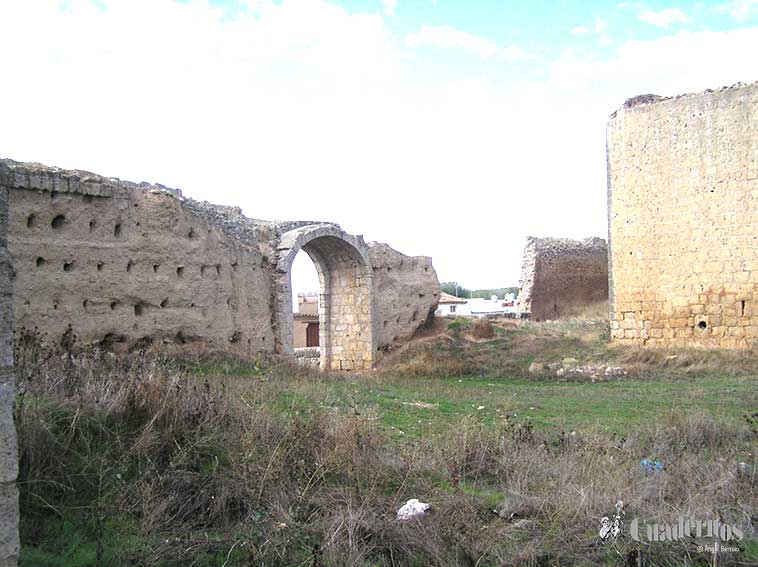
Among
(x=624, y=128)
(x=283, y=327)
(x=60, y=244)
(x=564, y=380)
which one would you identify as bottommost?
(x=564, y=380)

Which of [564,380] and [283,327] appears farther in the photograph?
[283,327]

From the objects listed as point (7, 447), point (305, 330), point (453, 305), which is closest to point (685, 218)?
point (7, 447)

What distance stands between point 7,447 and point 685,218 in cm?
1378

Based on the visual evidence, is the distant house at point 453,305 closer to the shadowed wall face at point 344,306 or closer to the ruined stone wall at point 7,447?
the shadowed wall face at point 344,306

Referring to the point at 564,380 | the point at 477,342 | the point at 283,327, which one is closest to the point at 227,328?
the point at 283,327

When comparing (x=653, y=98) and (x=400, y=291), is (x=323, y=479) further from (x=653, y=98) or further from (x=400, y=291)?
(x=400, y=291)

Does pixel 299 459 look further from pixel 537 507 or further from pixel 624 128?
pixel 624 128

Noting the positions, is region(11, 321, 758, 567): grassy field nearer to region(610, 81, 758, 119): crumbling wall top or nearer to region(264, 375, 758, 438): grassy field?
region(264, 375, 758, 438): grassy field

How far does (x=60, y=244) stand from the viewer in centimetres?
910

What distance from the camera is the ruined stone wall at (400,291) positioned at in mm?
17391

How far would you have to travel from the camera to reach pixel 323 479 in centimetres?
447

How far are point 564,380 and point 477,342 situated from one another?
4681 millimetres

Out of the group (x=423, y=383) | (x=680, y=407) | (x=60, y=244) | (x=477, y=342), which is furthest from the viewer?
(x=477, y=342)

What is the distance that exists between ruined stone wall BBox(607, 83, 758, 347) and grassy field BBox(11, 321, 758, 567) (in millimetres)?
7479
